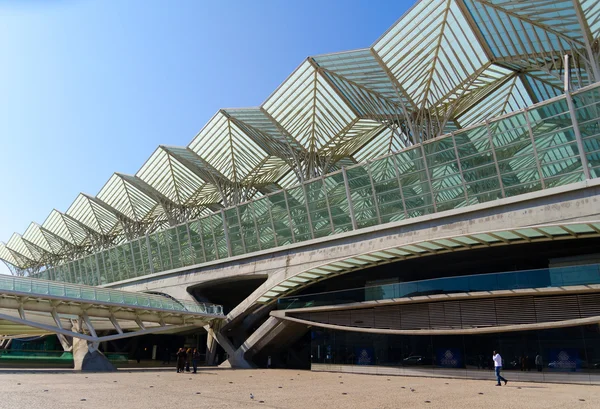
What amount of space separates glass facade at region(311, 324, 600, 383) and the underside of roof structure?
15.0 meters

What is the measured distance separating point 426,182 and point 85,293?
913 inches

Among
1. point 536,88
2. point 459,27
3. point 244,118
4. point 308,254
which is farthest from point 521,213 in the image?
point 244,118

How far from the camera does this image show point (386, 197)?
33.8m

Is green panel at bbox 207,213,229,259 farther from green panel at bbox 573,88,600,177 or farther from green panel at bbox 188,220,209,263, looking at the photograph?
green panel at bbox 573,88,600,177

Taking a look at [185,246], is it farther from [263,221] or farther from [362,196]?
[362,196]

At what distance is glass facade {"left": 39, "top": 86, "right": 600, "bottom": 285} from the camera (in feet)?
83.7

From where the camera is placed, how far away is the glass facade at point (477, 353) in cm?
2238

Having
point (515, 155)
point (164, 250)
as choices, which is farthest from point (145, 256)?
point (515, 155)

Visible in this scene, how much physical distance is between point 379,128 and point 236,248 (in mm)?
17193

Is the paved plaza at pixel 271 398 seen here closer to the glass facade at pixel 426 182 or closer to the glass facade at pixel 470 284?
the glass facade at pixel 470 284

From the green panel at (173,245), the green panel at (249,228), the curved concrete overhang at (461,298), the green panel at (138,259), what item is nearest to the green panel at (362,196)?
the curved concrete overhang at (461,298)

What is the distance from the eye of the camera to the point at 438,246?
28828 millimetres

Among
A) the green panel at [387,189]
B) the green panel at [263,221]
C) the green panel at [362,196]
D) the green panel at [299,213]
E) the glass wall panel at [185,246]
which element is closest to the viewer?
the green panel at [387,189]

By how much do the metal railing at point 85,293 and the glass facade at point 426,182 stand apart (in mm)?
9430
